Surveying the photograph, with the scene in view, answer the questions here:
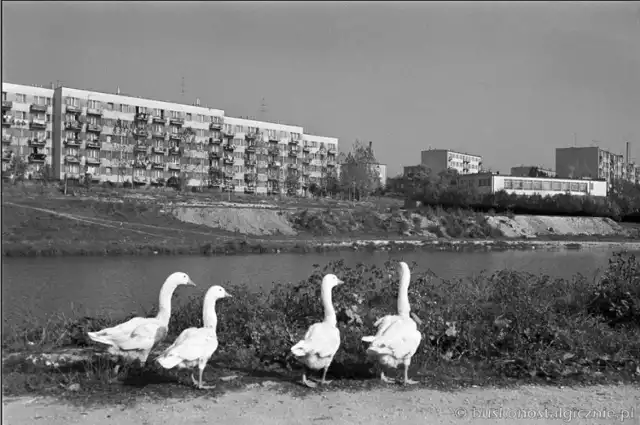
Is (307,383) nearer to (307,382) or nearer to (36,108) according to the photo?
(307,382)

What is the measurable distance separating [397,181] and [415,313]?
138 metres

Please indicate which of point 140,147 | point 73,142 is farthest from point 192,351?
point 140,147

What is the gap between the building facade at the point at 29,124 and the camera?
82.5m

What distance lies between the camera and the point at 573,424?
6.63m

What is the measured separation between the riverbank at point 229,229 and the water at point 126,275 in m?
4.03

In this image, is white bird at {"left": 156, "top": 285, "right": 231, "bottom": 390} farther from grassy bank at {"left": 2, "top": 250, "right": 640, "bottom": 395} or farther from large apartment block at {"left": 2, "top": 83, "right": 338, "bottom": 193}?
large apartment block at {"left": 2, "top": 83, "right": 338, "bottom": 193}

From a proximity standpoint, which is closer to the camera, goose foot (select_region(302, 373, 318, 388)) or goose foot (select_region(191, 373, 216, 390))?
goose foot (select_region(191, 373, 216, 390))

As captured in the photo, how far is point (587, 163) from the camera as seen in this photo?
141 meters

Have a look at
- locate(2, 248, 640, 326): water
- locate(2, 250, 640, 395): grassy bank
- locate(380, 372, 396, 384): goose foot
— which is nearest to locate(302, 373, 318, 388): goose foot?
locate(2, 250, 640, 395): grassy bank

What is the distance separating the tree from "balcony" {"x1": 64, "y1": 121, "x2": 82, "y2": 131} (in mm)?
41630

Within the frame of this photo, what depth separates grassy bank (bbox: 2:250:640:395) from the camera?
8.09 m

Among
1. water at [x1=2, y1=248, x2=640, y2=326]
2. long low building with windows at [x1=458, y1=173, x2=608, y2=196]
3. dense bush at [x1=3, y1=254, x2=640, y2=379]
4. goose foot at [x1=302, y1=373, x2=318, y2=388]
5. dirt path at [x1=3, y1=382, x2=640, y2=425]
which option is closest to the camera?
dirt path at [x1=3, y1=382, x2=640, y2=425]

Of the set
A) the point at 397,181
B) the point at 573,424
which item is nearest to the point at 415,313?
the point at 573,424

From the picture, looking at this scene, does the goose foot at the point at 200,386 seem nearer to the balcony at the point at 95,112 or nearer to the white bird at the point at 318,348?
the white bird at the point at 318,348
